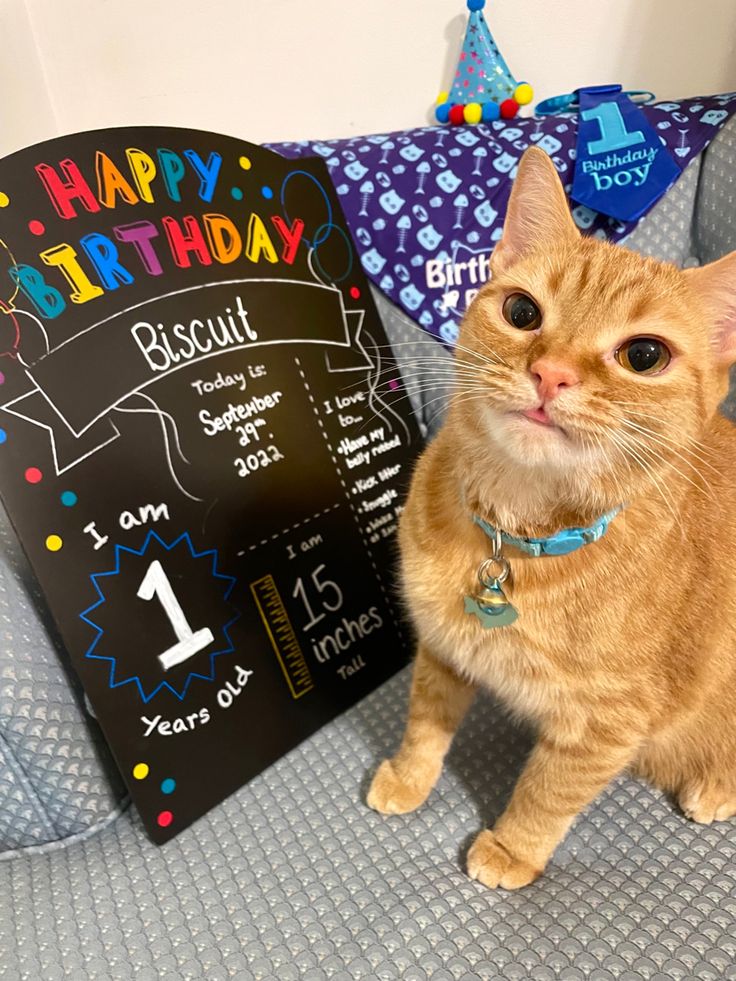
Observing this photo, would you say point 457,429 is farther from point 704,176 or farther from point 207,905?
point 704,176

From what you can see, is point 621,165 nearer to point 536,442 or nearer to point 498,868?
point 536,442

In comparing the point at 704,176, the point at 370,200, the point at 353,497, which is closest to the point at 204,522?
the point at 353,497

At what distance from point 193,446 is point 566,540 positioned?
20.6 inches

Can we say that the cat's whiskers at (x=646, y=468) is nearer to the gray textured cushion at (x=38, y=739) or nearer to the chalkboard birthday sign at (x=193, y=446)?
the chalkboard birthday sign at (x=193, y=446)

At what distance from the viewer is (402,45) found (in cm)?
160

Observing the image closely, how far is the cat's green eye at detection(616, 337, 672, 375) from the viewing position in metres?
0.71

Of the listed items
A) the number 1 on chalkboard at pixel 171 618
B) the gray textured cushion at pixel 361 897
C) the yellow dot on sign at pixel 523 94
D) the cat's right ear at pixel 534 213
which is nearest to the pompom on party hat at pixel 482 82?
the yellow dot on sign at pixel 523 94

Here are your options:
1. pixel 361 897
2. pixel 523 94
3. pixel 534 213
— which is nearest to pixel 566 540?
pixel 534 213

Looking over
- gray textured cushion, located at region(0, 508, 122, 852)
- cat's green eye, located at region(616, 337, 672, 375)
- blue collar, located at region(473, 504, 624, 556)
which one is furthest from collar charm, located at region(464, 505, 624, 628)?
gray textured cushion, located at region(0, 508, 122, 852)

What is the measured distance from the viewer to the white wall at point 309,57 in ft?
4.84

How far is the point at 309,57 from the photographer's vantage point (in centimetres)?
166

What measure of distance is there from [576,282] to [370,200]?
0.72 metres

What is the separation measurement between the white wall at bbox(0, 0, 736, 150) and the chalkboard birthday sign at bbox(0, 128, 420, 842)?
61 cm

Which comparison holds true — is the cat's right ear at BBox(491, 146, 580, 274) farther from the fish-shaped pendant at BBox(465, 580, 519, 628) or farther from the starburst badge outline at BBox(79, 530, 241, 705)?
the starburst badge outline at BBox(79, 530, 241, 705)
